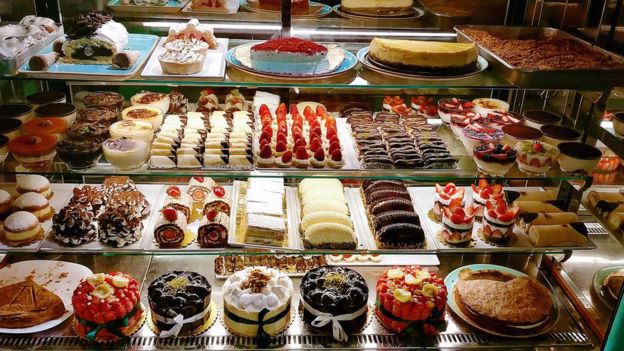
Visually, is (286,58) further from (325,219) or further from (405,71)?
(325,219)

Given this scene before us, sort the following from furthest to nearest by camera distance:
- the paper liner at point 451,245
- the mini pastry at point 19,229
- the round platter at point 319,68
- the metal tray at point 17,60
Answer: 1. the paper liner at point 451,245
2. the mini pastry at point 19,229
3. the round platter at point 319,68
4. the metal tray at point 17,60

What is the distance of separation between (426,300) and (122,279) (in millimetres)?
1738

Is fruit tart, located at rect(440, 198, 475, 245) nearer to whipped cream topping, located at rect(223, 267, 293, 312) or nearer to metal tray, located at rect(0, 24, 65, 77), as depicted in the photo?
whipped cream topping, located at rect(223, 267, 293, 312)

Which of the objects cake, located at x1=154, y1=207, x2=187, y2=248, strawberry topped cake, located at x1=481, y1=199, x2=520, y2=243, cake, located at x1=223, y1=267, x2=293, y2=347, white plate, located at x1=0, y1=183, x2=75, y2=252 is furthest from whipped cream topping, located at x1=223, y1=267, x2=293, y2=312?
strawberry topped cake, located at x1=481, y1=199, x2=520, y2=243

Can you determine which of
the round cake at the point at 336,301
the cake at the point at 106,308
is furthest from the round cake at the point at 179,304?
the round cake at the point at 336,301

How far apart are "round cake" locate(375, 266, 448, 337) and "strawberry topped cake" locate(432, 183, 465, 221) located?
0.40m

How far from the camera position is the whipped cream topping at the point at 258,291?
328cm

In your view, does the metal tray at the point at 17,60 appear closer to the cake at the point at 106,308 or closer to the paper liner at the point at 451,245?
the cake at the point at 106,308

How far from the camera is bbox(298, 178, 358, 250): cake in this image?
10.8 ft

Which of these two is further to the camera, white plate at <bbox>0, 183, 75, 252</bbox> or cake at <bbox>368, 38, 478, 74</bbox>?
white plate at <bbox>0, 183, 75, 252</bbox>

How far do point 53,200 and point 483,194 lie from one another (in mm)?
2647

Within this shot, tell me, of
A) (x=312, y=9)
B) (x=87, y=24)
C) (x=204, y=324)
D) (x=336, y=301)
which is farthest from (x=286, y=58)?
(x=204, y=324)

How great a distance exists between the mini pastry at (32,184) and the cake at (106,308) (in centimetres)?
62

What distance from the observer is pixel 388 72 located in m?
2.96
